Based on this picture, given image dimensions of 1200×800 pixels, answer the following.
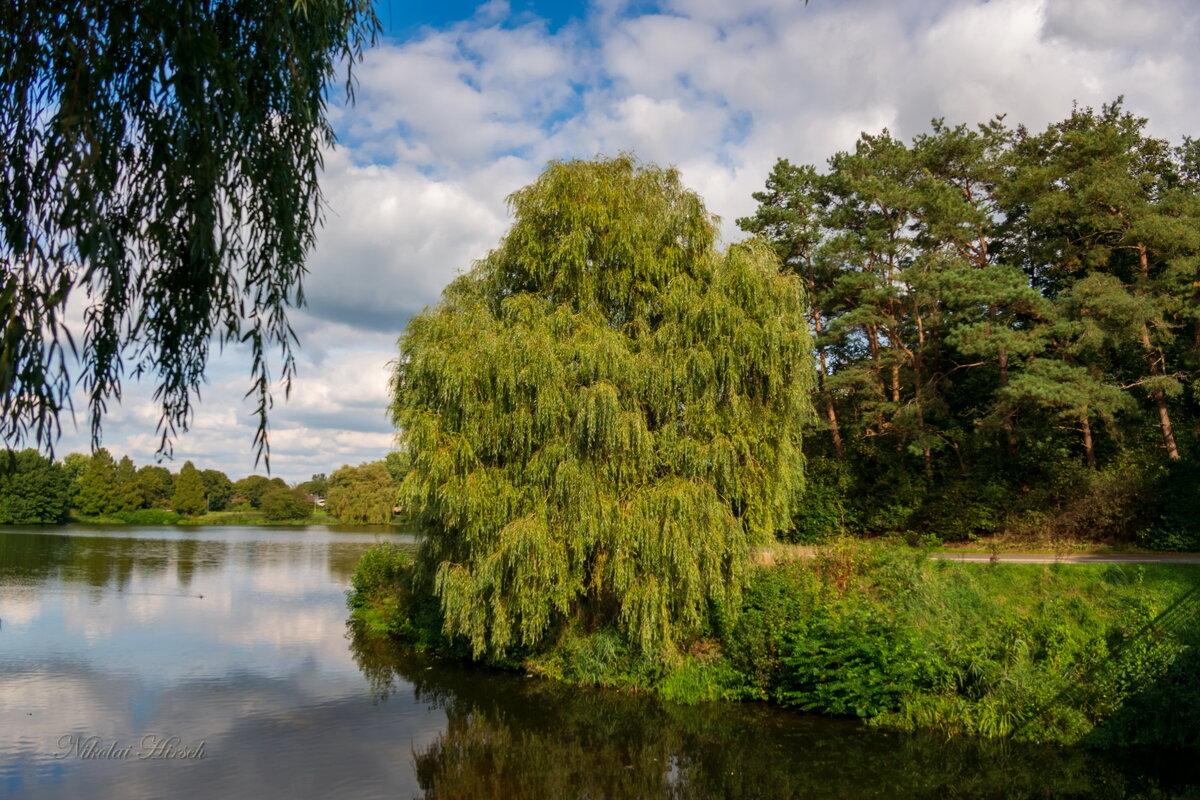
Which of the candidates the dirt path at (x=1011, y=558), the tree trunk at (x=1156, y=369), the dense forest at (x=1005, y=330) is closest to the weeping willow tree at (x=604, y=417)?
the dirt path at (x=1011, y=558)

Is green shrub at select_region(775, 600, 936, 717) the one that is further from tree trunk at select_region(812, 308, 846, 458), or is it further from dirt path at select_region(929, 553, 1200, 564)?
tree trunk at select_region(812, 308, 846, 458)

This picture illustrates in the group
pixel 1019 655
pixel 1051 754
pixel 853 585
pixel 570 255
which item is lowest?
pixel 1051 754

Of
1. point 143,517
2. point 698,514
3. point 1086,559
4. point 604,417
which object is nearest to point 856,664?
point 698,514

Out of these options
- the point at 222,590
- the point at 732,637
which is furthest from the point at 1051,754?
the point at 222,590

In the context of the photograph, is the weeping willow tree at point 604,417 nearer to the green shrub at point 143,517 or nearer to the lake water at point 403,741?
the lake water at point 403,741

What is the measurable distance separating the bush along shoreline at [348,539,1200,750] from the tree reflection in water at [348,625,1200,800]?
46 centimetres

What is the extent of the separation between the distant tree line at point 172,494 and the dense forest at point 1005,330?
3937 cm

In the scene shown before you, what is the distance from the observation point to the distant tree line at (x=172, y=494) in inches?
2788

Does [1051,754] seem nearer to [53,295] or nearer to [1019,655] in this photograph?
[1019,655]

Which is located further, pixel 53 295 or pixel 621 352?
pixel 621 352

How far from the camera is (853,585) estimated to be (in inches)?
606

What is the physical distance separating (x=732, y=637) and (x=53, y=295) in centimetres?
1356

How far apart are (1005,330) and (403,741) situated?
19509 millimetres

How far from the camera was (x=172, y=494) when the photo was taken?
299 ft
